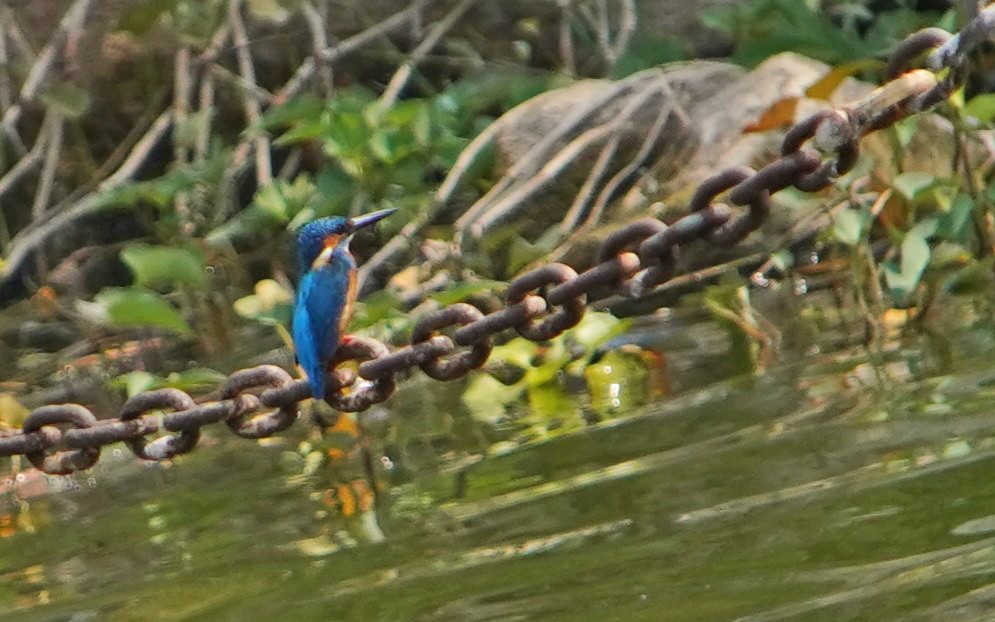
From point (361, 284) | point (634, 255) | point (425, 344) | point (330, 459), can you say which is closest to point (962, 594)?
point (634, 255)

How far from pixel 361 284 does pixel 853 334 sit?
187cm

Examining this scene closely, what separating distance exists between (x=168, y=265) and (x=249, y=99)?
2.26 meters

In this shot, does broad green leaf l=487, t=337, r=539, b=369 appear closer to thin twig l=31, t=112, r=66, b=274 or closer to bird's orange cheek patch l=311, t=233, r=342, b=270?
bird's orange cheek patch l=311, t=233, r=342, b=270

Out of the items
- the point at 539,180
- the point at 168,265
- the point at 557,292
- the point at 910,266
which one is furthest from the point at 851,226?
the point at 168,265

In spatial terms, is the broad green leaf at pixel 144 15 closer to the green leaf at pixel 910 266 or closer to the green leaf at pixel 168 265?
the green leaf at pixel 168 265

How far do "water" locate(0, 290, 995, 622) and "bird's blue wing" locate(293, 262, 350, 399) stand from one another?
0.97 feet

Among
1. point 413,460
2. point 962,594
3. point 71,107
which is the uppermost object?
point 71,107

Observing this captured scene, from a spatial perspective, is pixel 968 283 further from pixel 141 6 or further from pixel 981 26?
pixel 141 6

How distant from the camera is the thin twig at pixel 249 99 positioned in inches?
253

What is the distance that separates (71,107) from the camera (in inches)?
238

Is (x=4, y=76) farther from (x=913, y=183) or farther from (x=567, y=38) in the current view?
(x=913, y=183)

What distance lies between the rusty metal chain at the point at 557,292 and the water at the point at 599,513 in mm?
253

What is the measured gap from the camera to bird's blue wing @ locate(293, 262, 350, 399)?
2785 mm

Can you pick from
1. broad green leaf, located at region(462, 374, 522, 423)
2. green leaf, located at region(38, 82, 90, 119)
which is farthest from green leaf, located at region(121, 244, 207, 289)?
green leaf, located at region(38, 82, 90, 119)
